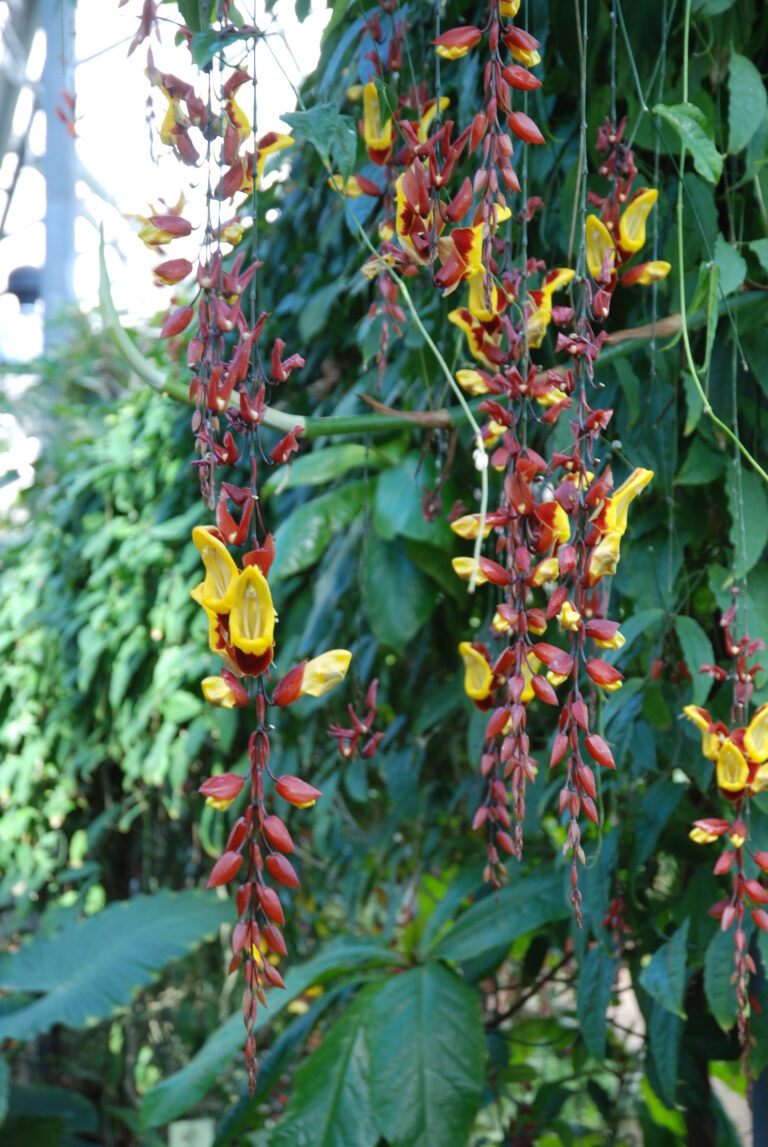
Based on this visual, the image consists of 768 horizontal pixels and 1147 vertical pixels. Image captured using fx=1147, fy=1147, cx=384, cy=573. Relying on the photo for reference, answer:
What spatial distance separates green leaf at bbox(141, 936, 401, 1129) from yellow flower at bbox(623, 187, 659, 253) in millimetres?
955

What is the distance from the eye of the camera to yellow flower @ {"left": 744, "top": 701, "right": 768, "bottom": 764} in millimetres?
654

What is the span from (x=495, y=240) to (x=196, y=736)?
1.30m

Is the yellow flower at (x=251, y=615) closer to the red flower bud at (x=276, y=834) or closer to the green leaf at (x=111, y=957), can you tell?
the red flower bud at (x=276, y=834)

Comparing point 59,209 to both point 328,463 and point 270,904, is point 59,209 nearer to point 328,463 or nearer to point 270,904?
point 328,463

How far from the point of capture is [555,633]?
40.9 inches

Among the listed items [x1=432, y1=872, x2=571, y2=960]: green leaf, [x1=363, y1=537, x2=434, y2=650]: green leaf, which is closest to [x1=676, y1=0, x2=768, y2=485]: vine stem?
[x1=363, y1=537, x2=434, y2=650]: green leaf

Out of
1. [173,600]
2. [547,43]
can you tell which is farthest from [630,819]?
[173,600]

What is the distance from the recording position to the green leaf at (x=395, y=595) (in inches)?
45.5

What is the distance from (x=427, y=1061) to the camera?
1.17 meters

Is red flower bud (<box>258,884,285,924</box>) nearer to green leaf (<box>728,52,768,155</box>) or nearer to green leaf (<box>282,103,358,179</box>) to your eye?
green leaf (<box>282,103,358,179</box>)

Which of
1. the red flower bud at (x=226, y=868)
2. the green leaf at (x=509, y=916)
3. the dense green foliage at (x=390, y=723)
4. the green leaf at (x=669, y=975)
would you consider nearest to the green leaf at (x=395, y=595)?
the dense green foliage at (x=390, y=723)

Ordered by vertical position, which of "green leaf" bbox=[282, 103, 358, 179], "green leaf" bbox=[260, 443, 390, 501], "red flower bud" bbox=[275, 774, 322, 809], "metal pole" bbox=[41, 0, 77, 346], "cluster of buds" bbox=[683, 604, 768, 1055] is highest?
"metal pole" bbox=[41, 0, 77, 346]

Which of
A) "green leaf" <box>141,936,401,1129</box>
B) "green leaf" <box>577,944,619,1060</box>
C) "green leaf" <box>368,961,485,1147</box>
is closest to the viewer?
"green leaf" <box>577,944,619,1060</box>

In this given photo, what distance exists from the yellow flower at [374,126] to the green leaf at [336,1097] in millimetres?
920
